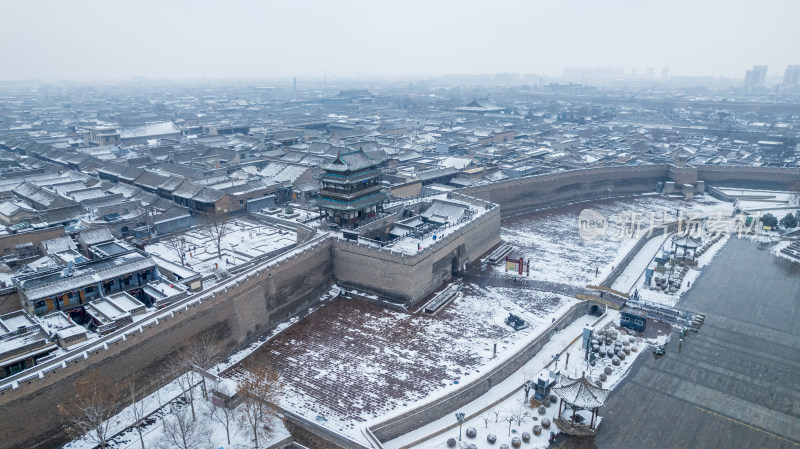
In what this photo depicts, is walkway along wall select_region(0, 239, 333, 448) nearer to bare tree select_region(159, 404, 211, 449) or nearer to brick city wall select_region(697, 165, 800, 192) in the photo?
bare tree select_region(159, 404, 211, 449)

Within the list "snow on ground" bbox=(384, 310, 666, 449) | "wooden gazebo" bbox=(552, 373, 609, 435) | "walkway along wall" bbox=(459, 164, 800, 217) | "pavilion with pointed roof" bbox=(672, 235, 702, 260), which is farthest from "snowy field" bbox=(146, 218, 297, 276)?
"pavilion with pointed roof" bbox=(672, 235, 702, 260)

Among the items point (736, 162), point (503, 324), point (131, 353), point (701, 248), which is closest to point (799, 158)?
point (736, 162)

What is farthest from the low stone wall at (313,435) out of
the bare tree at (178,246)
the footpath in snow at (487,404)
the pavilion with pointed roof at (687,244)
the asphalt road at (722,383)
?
the pavilion with pointed roof at (687,244)

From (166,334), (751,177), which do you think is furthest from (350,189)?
(751,177)

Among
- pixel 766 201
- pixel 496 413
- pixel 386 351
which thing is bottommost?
pixel 496 413

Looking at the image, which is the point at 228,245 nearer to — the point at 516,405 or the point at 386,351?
the point at 386,351

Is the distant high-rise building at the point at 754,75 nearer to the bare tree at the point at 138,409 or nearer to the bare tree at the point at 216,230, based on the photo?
the bare tree at the point at 216,230
